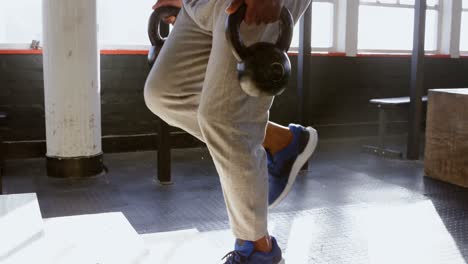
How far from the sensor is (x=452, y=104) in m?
3.53

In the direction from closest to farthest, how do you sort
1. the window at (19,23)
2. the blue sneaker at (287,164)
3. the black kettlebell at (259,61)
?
the black kettlebell at (259,61)
the blue sneaker at (287,164)
the window at (19,23)

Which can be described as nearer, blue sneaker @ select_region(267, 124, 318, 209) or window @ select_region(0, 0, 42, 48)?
blue sneaker @ select_region(267, 124, 318, 209)

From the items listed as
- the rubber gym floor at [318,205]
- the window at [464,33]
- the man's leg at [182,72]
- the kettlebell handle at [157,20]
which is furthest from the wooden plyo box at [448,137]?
the window at [464,33]

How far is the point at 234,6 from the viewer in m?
1.22

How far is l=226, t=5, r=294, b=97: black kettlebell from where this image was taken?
1.21 metres

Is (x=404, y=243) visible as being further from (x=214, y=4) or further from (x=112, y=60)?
(x=112, y=60)

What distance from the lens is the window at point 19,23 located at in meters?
4.27

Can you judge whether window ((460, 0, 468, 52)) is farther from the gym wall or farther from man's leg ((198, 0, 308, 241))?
man's leg ((198, 0, 308, 241))

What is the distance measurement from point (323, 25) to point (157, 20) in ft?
14.2

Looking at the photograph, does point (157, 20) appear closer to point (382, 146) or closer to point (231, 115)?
point (231, 115)

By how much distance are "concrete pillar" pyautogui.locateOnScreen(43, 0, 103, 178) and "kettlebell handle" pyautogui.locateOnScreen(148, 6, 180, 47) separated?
1.96m

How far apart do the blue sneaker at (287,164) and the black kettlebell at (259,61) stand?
47 centimetres

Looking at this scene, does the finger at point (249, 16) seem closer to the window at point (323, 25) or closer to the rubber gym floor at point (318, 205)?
the rubber gym floor at point (318, 205)

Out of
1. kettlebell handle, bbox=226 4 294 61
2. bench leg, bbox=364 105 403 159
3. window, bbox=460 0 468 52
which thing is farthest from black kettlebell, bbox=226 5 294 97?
window, bbox=460 0 468 52
